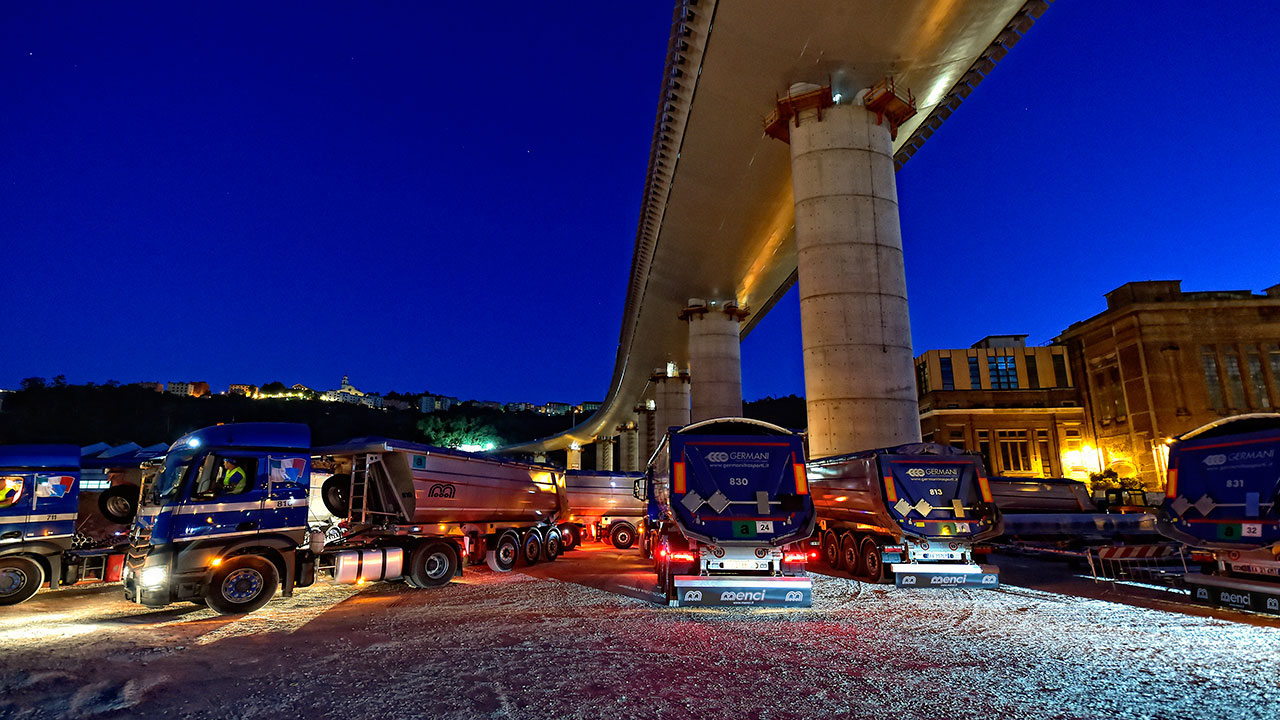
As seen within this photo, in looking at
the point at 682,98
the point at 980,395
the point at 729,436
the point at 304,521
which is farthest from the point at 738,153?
the point at 980,395

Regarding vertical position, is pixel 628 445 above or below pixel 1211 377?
above

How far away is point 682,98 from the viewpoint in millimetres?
22906

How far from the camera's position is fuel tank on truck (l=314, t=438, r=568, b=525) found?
43.1ft

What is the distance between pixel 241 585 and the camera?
1026 centimetres

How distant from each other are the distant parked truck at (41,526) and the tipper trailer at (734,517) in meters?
10.7

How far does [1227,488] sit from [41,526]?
19643 mm

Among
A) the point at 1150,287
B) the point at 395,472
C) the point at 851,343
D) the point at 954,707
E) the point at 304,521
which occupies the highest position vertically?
the point at 1150,287

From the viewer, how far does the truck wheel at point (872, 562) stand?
40.4ft

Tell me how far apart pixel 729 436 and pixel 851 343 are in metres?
7.94

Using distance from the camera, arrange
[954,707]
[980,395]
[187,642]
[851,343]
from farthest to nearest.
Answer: [980,395] < [851,343] < [187,642] < [954,707]

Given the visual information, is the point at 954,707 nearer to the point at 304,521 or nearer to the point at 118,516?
the point at 304,521

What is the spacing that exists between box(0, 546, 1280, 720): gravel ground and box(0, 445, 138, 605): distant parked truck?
99cm

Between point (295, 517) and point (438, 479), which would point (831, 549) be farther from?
point (295, 517)

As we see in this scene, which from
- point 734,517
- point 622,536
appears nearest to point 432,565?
point 734,517
